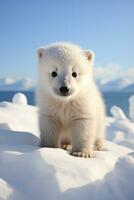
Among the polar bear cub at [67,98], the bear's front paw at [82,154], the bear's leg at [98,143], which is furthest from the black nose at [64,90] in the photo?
the bear's leg at [98,143]

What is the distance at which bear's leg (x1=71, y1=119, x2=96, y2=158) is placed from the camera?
13.4ft

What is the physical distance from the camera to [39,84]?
4434 millimetres

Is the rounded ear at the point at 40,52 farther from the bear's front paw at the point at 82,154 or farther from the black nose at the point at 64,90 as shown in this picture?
the bear's front paw at the point at 82,154

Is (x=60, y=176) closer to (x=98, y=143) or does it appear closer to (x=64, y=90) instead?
(x=64, y=90)

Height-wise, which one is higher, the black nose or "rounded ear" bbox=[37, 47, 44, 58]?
"rounded ear" bbox=[37, 47, 44, 58]

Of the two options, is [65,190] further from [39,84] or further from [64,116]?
[39,84]

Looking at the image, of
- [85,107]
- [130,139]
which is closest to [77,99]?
[85,107]

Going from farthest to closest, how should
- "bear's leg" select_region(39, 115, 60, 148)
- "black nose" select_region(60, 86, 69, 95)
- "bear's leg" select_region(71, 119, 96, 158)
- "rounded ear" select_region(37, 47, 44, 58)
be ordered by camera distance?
"rounded ear" select_region(37, 47, 44, 58) → "bear's leg" select_region(39, 115, 60, 148) → "bear's leg" select_region(71, 119, 96, 158) → "black nose" select_region(60, 86, 69, 95)

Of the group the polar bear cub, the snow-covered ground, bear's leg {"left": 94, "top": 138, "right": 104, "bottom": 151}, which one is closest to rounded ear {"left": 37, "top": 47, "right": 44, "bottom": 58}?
the polar bear cub

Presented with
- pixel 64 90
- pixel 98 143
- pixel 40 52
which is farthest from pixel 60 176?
pixel 98 143

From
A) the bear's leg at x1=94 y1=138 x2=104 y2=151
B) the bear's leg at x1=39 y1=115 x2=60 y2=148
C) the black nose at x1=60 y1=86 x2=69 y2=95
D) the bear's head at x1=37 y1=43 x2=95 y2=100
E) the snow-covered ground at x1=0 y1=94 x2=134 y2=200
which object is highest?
the bear's head at x1=37 y1=43 x2=95 y2=100

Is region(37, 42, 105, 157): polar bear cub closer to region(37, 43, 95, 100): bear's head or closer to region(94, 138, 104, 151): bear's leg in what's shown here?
region(37, 43, 95, 100): bear's head

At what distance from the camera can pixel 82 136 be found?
4.09m

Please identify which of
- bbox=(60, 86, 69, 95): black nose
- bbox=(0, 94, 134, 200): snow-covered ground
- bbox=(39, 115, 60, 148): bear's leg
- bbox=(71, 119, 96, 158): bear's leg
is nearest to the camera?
bbox=(0, 94, 134, 200): snow-covered ground
